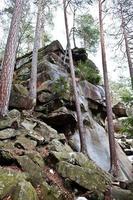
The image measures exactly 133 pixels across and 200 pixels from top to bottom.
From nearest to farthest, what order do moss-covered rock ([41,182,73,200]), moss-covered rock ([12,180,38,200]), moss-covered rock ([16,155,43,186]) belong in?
moss-covered rock ([12,180,38,200])
moss-covered rock ([41,182,73,200])
moss-covered rock ([16,155,43,186])

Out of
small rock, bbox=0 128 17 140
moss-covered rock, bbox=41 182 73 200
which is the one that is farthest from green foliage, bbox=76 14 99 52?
moss-covered rock, bbox=41 182 73 200

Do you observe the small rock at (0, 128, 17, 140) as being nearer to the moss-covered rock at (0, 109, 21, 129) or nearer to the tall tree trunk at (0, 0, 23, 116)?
the moss-covered rock at (0, 109, 21, 129)

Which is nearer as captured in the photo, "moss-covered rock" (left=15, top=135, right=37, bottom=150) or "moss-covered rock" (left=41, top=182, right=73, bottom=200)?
"moss-covered rock" (left=41, top=182, right=73, bottom=200)

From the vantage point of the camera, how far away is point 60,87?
1368 cm

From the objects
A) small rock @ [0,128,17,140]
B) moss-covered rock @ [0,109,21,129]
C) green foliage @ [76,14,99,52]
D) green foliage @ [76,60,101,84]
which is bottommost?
small rock @ [0,128,17,140]

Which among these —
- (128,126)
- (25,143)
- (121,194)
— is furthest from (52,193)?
(128,126)

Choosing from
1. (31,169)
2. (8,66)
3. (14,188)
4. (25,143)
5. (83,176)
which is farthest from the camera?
(8,66)

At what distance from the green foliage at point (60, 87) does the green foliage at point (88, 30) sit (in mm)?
6813

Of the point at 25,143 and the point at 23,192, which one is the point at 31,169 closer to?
the point at 23,192

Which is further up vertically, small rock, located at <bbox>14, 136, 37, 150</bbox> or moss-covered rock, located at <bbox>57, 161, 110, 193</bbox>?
small rock, located at <bbox>14, 136, 37, 150</bbox>

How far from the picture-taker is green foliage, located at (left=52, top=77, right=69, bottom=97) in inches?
534

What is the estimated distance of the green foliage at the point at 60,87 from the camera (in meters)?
13.6

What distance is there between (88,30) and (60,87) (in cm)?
939

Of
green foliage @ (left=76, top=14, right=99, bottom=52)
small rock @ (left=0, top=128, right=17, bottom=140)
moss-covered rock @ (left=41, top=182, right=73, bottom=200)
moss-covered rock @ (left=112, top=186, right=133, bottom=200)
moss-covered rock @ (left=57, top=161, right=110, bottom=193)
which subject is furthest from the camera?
green foliage @ (left=76, top=14, right=99, bottom=52)
